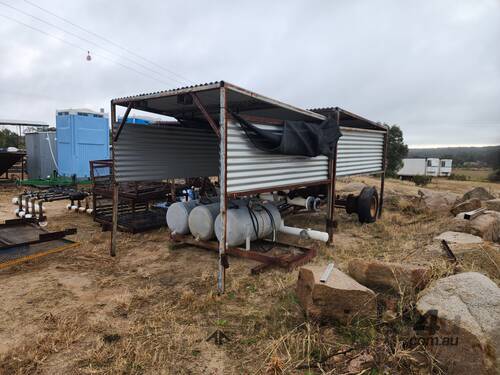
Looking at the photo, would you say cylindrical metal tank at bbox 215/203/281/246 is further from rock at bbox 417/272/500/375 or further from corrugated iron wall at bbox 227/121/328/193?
rock at bbox 417/272/500/375

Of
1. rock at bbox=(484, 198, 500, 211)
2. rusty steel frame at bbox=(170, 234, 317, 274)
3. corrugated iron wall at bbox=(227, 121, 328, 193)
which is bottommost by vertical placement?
rusty steel frame at bbox=(170, 234, 317, 274)

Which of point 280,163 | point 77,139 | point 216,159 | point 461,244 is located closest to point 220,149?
point 280,163

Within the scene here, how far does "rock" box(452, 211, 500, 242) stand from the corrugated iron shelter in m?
2.92

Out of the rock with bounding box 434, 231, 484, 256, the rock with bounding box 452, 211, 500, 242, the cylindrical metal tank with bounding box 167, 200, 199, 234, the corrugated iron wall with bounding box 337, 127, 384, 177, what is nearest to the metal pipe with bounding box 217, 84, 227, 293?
the cylindrical metal tank with bounding box 167, 200, 199, 234

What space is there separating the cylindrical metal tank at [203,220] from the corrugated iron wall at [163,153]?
134 centimetres

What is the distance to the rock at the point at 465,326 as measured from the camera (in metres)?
2.68

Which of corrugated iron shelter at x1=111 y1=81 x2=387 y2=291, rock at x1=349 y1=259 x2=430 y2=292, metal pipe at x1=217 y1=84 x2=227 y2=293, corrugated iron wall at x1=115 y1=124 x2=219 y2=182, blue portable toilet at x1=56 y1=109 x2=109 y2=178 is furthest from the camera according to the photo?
blue portable toilet at x1=56 y1=109 x2=109 y2=178

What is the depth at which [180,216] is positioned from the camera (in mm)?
6738

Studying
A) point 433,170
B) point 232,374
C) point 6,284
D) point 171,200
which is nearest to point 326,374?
point 232,374

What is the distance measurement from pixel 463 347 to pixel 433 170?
178 ft

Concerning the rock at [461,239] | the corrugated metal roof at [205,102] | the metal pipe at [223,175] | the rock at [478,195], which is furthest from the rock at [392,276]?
the rock at [478,195]

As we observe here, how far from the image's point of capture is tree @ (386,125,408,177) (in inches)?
1795

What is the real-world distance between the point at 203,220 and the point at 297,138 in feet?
7.83

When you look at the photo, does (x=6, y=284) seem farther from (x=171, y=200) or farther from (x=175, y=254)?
(x=171, y=200)
